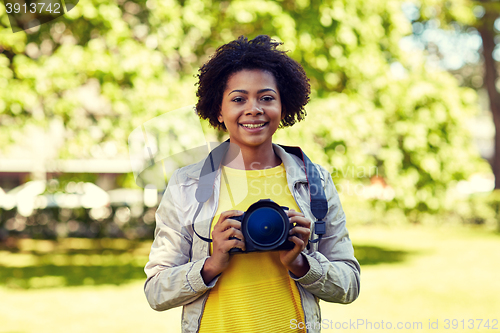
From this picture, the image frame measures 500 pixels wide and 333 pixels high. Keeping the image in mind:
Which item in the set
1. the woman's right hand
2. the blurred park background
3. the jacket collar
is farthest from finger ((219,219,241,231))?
the blurred park background

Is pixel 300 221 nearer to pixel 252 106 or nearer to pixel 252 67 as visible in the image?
pixel 252 106

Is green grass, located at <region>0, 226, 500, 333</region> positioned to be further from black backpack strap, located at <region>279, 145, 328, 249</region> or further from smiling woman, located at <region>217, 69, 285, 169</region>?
smiling woman, located at <region>217, 69, 285, 169</region>

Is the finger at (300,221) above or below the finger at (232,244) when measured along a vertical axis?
above

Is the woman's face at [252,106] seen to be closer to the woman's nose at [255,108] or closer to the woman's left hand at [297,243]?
the woman's nose at [255,108]

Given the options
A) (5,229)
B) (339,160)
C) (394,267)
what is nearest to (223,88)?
(339,160)

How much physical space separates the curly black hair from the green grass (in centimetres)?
402

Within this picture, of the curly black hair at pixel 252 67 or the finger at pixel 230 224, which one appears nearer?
the finger at pixel 230 224

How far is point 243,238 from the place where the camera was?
155 centimetres

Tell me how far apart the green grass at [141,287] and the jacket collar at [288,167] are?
3.91 m

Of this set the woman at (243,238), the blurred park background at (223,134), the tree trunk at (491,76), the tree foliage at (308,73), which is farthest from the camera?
the tree trunk at (491,76)

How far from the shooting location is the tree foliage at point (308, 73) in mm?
6991

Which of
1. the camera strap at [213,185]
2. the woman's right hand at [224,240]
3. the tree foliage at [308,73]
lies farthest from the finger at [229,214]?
the tree foliage at [308,73]

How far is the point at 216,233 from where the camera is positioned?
1570 mm

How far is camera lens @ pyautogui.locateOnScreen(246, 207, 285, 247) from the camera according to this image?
5.09ft
